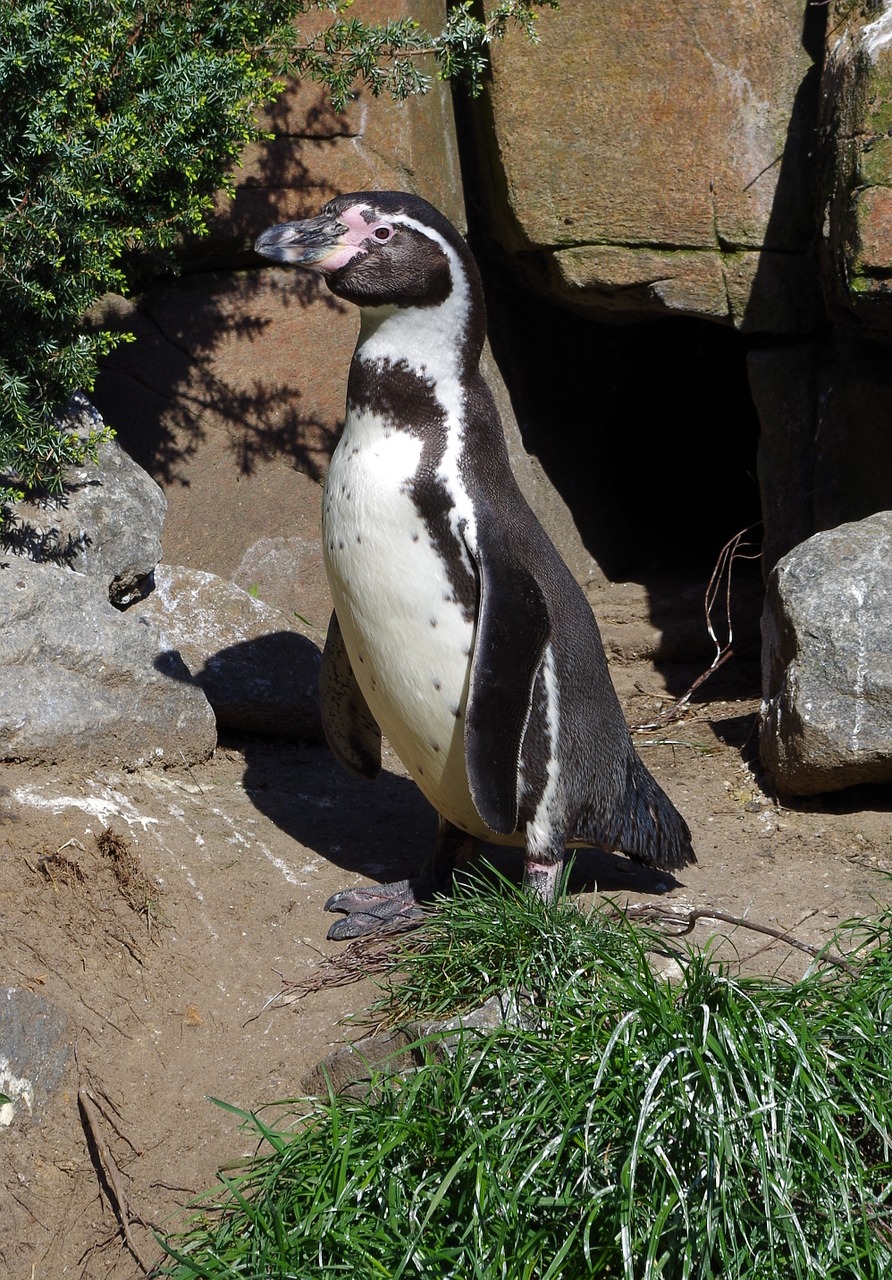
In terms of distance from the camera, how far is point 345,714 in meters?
3.64

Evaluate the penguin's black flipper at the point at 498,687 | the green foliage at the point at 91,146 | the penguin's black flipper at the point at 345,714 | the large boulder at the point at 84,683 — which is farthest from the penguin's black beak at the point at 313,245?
the large boulder at the point at 84,683

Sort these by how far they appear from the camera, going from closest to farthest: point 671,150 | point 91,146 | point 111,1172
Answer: point 111,1172, point 91,146, point 671,150

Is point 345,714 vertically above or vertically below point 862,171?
below

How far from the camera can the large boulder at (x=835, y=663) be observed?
3.82m

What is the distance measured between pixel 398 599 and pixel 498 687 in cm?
32

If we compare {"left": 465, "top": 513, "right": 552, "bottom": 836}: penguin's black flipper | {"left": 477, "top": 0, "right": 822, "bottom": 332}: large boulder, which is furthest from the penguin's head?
{"left": 477, "top": 0, "right": 822, "bottom": 332}: large boulder

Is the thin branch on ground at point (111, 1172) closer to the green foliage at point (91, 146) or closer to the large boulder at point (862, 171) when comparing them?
the green foliage at point (91, 146)

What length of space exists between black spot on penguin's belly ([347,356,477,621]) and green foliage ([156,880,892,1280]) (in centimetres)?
102

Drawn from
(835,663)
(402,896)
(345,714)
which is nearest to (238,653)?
(345,714)

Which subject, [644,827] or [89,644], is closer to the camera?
[644,827]

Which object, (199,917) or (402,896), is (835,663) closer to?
(402,896)

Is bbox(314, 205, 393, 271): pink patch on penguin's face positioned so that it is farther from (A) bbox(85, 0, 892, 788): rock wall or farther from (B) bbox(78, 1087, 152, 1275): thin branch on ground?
(A) bbox(85, 0, 892, 788): rock wall

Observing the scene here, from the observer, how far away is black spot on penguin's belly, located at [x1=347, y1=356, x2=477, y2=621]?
9.70 feet

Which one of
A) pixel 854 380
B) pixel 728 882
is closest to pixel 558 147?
pixel 854 380
